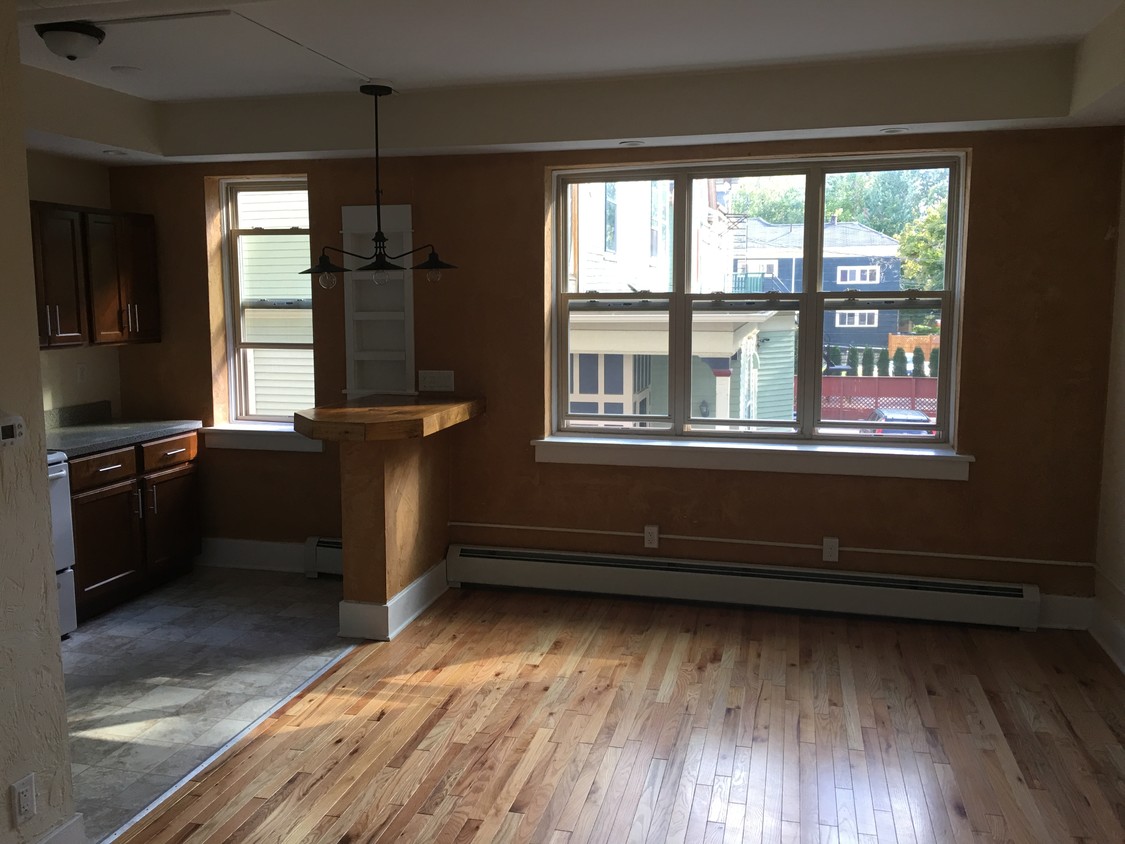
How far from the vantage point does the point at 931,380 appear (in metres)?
4.54

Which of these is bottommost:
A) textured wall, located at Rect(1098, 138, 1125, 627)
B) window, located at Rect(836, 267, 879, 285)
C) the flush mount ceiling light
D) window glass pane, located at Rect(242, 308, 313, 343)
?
textured wall, located at Rect(1098, 138, 1125, 627)

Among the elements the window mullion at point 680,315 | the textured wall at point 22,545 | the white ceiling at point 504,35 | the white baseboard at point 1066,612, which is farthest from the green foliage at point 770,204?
the textured wall at point 22,545

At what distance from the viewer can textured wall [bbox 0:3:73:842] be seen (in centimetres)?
237

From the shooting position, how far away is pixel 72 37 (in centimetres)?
337

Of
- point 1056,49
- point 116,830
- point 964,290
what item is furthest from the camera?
point 964,290

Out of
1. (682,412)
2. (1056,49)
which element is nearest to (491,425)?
(682,412)

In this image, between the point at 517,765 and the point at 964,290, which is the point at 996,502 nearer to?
the point at 964,290

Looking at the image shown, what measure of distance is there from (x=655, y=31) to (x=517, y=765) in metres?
2.82

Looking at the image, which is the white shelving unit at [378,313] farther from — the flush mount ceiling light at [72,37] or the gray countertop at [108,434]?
the flush mount ceiling light at [72,37]

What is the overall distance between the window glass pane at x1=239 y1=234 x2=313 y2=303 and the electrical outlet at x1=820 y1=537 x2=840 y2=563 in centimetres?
322

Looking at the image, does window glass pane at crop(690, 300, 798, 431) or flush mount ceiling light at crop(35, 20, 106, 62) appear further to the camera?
window glass pane at crop(690, 300, 798, 431)

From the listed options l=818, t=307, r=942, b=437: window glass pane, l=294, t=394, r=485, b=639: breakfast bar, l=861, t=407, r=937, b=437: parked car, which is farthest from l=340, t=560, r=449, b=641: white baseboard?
l=861, t=407, r=937, b=437: parked car

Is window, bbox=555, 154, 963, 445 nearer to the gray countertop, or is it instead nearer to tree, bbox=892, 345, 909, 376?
tree, bbox=892, 345, 909, 376

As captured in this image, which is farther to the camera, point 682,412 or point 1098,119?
point 682,412
